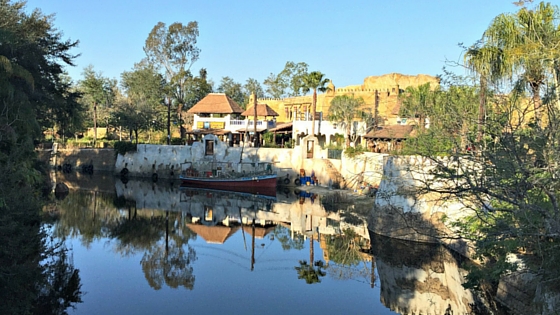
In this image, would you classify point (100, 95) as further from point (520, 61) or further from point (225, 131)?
point (520, 61)

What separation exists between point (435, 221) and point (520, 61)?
6.04 metres

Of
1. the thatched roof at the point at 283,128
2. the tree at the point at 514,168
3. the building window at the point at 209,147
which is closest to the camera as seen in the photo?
the tree at the point at 514,168

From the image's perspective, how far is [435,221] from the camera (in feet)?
59.9

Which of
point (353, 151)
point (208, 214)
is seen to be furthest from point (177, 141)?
point (208, 214)

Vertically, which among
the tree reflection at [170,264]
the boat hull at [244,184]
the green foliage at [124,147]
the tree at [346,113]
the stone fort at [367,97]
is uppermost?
the stone fort at [367,97]

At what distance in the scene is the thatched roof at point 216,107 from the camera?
46.9m

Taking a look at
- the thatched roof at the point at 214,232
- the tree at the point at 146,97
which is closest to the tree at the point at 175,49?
the tree at the point at 146,97

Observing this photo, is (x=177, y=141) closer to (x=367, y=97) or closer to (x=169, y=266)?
(x=367, y=97)

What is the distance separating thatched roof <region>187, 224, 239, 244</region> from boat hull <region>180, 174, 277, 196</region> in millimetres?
10840

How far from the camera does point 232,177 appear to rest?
38.5m

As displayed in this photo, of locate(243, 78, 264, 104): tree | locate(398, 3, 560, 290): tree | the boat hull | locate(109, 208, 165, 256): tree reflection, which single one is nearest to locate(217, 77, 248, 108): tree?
locate(243, 78, 264, 104): tree

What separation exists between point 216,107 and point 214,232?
82.2 ft

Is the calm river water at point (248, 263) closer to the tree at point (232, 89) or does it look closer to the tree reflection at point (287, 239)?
the tree reflection at point (287, 239)

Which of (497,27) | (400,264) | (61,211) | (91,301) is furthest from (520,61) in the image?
(61,211)
